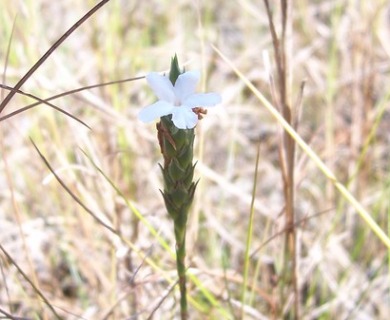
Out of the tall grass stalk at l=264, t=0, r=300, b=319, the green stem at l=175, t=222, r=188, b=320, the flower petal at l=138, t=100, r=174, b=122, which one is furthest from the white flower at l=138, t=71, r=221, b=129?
the tall grass stalk at l=264, t=0, r=300, b=319

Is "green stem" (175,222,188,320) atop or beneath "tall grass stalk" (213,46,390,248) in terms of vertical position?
beneath

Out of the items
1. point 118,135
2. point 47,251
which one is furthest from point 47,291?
point 118,135

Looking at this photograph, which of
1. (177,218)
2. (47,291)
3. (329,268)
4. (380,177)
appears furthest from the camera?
(380,177)

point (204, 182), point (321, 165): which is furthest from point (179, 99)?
point (204, 182)

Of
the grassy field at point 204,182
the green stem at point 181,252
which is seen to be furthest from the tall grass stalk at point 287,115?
the green stem at point 181,252

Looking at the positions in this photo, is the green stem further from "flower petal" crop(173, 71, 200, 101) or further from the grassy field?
the grassy field

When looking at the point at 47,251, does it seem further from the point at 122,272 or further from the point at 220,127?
the point at 220,127
